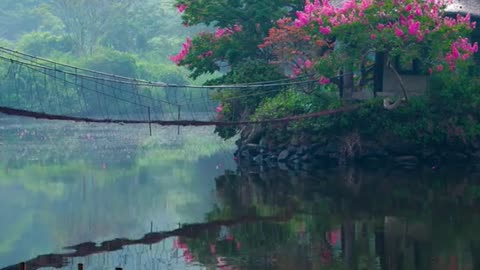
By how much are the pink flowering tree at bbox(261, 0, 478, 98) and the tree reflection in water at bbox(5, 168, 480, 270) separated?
4432 mm

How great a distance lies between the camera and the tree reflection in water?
1970cm

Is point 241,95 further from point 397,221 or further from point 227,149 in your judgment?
point 397,221

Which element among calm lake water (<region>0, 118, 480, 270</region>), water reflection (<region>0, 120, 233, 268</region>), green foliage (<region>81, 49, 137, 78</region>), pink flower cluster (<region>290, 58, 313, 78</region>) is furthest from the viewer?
green foliage (<region>81, 49, 137, 78</region>)

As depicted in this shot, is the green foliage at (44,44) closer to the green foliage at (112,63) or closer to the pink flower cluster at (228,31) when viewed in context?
the green foliage at (112,63)

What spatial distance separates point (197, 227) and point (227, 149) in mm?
22756

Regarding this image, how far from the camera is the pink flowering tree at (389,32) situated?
1264 inches

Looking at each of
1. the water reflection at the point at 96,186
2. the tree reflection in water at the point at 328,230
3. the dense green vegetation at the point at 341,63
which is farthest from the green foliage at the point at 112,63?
the tree reflection in water at the point at 328,230

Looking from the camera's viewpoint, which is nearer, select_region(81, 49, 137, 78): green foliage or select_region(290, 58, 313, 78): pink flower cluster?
select_region(290, 58, 313, 78): pink flower cluster

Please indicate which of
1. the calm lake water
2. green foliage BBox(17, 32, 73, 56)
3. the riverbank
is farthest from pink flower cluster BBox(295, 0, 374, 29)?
green foliage BBox(17, 32, 73, 56)

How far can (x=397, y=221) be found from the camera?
23.8 m

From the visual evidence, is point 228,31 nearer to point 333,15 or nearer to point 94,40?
point 333,15

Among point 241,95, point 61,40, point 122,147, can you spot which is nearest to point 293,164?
point 241,95

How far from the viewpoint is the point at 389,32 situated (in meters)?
32.2

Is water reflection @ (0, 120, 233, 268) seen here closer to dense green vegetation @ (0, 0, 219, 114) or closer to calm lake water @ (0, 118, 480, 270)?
calm lake water @ (0, 118, 480, 270)
